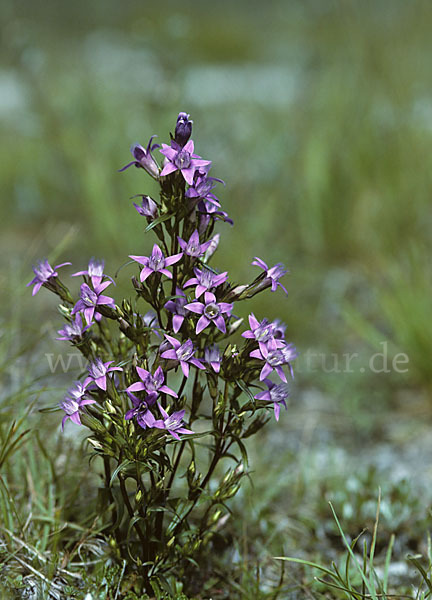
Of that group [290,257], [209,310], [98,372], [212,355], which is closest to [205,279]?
[209,310]

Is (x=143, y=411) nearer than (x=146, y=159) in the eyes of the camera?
Yes

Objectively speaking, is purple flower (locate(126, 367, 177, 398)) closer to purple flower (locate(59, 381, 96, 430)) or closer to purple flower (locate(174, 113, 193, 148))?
purple flower (locate(59, 381, 96, 430))

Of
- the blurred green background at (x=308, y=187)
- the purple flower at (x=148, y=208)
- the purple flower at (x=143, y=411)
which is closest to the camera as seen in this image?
the purple flower at (x=143, y=411)

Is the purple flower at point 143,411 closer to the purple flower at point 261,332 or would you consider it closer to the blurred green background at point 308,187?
the purple flower at point 261,332

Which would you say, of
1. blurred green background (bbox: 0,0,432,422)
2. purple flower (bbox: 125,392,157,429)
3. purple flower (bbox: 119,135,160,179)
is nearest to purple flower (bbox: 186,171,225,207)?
purple flower (bbox: 119,135,160,179)

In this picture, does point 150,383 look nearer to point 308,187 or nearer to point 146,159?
point 146,159

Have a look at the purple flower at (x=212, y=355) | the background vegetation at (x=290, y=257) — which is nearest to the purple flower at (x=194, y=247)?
the purple flower at (x=212, y=355)

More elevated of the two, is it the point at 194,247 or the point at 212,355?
the point at 194,247
